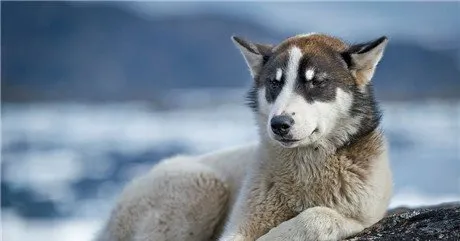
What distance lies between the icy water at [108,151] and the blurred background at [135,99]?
0.23 feet

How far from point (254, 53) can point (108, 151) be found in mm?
23948

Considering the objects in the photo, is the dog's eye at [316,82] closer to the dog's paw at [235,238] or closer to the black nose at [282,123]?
the black nose at [282,123]

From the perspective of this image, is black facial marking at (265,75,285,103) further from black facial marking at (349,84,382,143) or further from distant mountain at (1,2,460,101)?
distant mountain at (1,2,460,101)

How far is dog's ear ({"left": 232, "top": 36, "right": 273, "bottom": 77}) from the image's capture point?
10.1 metres

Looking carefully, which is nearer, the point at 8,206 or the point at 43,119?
the point at 8,206

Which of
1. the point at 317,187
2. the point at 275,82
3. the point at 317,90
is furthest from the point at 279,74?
the point at 317,187

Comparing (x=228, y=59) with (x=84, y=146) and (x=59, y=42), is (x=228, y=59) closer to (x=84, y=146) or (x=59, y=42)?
(x=59, y=42)

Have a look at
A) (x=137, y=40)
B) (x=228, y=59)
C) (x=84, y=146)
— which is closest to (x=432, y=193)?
(x=84, y=146)

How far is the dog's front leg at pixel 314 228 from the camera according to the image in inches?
347

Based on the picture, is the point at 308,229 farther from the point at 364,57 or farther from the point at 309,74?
the point at 364,57

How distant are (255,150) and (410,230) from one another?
7.64 feet

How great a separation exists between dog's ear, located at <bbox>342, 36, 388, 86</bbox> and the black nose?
1072 mm

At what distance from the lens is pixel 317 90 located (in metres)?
9.42

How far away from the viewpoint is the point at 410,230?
8.46 meters
